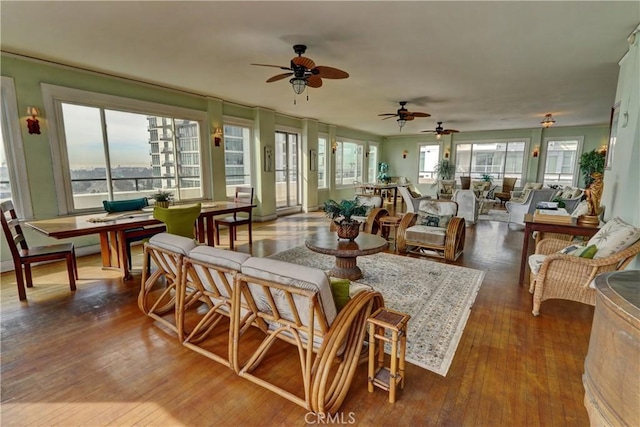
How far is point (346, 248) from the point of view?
3.25 meters

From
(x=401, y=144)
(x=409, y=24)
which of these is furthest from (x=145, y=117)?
(x=401, y=144)

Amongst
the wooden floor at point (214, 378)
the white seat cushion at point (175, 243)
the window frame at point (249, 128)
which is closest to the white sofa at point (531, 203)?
the wooden floor at point (214, 378)

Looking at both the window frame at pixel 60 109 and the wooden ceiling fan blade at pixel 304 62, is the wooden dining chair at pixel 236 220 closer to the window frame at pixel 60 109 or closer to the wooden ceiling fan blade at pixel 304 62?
the window frame at pixel 60 109

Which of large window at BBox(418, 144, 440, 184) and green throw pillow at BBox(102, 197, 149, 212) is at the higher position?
large window at BBox(418, 144, 440, 184)

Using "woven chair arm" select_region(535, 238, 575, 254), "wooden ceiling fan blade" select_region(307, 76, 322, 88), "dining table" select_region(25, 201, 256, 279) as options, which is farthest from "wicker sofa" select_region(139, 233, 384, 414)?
"woven chair arm" select_region(535, 238, 575, 254)

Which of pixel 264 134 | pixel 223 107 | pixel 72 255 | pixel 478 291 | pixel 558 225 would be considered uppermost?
pixel 223 107

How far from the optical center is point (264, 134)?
7211mm

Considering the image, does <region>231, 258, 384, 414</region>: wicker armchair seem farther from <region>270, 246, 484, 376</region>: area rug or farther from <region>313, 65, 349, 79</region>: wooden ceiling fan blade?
<region>313, 65, 349, 79</region>: wooden ceiling fan blade

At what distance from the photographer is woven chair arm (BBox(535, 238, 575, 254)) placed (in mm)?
3320

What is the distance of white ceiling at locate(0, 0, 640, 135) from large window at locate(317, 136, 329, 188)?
4.05 meters

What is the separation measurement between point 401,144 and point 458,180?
2.72m

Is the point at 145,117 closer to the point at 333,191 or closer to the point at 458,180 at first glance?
the point at 333,191

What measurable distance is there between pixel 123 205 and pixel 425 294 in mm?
4032

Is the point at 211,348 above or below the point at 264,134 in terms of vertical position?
below
